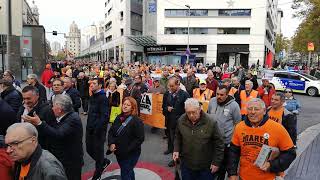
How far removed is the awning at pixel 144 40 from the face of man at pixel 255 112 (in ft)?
181

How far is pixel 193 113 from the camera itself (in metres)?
4.76

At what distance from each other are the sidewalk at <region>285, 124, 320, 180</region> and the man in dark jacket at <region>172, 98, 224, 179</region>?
2830mm

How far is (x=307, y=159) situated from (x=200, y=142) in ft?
15.1

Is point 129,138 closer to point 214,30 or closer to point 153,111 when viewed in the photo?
point 153,111

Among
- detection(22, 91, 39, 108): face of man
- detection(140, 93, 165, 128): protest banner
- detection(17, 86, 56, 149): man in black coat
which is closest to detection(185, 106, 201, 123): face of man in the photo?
detection(17, 86, 56, 149): man in black coat

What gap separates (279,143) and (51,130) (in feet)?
8.69

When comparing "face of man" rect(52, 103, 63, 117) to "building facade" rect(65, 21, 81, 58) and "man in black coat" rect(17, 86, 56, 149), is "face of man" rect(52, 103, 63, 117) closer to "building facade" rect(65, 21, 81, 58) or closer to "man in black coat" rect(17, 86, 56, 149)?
"man in black coat" rect(17, 86, 56, 149)

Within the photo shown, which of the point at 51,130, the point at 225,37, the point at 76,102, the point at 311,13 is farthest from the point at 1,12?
the point at 225,37

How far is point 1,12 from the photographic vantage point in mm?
7012

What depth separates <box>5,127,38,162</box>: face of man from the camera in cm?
278

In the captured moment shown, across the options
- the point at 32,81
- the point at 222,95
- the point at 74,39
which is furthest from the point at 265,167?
the point at 74,39

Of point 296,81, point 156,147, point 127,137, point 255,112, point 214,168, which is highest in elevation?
point 255,112

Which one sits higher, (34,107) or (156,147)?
(34,107)

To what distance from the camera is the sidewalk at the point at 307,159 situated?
718 cm
